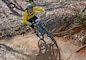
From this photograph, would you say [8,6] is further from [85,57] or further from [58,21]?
[85,57]

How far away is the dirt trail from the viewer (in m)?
7.19

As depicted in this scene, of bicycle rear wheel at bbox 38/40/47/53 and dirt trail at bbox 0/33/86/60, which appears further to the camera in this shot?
bicycle rear wheel at bbox 38/40/47/53

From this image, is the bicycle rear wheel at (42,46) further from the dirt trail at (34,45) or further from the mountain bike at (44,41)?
the dirt trail at (34,45)

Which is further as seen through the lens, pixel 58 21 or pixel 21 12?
pixel 21 12

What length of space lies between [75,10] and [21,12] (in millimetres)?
3923

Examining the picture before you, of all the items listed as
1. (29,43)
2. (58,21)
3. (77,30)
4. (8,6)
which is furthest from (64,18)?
(8,6)

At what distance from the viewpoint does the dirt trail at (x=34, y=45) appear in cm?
719

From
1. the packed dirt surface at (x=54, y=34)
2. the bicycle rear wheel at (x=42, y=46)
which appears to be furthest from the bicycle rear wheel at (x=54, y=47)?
the bicycle rear wheel at (x=42, y=46)

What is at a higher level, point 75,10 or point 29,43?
A: point 75,10

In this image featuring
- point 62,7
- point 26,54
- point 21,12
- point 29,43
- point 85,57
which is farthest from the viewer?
point 21,12

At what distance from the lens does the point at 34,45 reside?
826 cm

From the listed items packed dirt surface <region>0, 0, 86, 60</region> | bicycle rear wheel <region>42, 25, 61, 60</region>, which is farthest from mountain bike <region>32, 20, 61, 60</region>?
packed dirt surface <region>0, 0, 86, 60</region>

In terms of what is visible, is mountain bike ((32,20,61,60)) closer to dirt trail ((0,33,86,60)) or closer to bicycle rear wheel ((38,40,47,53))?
bicycle rear wheel ((38,40,47,53))

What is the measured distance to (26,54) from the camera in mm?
7801
